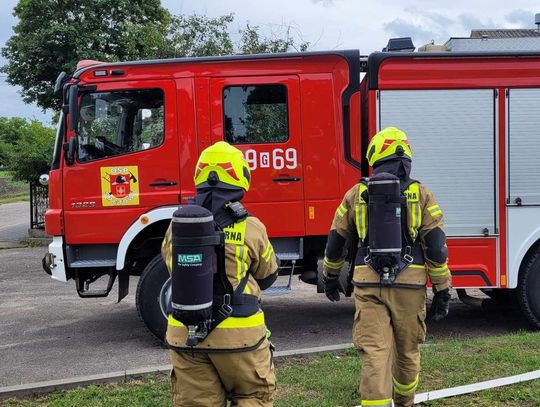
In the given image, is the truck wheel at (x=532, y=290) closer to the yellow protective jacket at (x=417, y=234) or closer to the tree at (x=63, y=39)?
the yellow protective jacket at (x=417, y=234)

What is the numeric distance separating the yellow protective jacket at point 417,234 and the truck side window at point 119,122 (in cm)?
284

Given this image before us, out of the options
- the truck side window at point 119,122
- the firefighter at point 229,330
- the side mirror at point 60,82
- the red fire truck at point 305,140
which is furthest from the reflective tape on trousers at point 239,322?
the side mirror at point 60,82

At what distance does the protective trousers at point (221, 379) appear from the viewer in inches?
104

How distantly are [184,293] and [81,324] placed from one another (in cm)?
500

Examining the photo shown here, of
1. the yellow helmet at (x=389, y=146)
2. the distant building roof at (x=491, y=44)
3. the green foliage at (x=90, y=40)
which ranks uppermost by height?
the green foliage at (x=90, y=40)

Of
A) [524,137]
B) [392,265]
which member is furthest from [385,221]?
[524,137]

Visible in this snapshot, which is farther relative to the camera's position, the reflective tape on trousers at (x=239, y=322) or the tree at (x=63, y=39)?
the tree at (x=63, y=39)

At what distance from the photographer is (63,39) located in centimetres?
1551

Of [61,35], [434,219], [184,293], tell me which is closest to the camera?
[184,293]

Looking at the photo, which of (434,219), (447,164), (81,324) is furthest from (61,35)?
(434,219)

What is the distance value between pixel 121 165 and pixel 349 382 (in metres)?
3.07

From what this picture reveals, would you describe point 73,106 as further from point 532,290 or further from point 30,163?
point 30,163

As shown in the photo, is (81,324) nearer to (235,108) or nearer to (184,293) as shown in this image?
(235,108)

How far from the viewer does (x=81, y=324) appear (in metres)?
7.02
